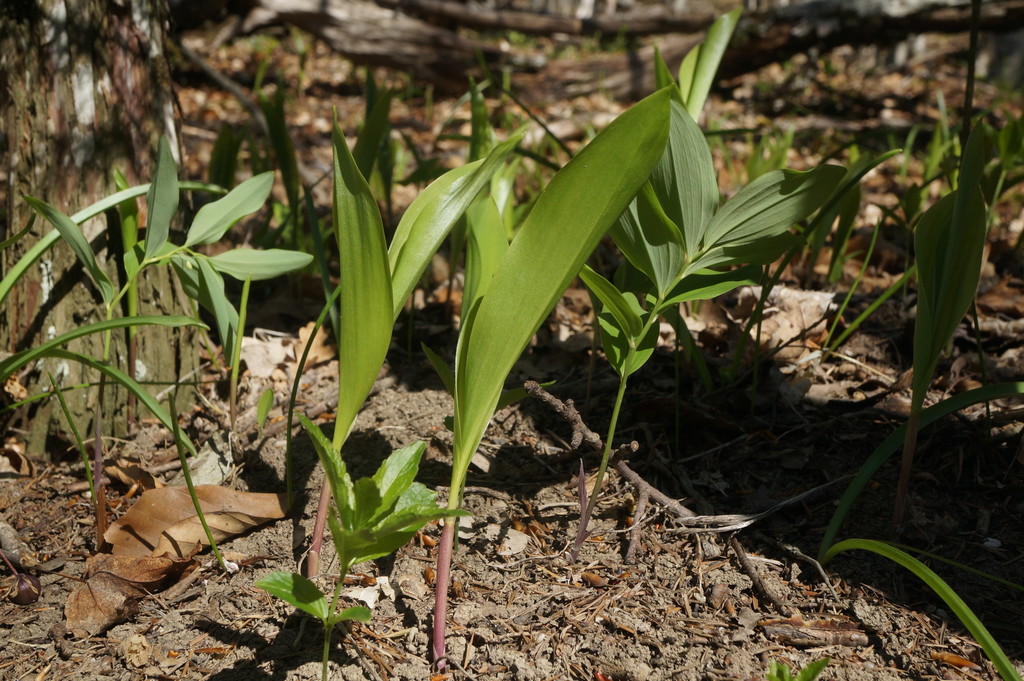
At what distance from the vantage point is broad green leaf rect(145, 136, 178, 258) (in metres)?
1.25

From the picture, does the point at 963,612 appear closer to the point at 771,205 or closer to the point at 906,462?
the point at 906,462

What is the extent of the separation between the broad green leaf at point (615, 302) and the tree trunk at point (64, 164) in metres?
1.07

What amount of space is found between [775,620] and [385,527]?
1.97 ft

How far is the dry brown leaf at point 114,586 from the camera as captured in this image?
1.11 metres

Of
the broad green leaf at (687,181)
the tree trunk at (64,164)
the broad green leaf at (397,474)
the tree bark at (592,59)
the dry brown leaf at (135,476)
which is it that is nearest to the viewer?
the broad green leaf at (397,474)

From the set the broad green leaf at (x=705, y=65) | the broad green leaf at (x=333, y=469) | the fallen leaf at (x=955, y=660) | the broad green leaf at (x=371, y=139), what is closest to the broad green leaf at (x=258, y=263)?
the broad green leaf at (x=371, y=139)

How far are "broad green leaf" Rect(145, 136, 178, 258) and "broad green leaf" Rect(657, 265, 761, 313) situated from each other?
83cm

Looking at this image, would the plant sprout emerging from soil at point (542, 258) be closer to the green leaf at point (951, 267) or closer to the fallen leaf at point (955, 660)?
the green leaf at point (951, 267)

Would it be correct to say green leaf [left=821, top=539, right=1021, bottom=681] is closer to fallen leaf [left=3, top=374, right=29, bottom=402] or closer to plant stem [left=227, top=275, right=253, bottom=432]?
plant stem [left=227, top=275, right=253, bottom=432]

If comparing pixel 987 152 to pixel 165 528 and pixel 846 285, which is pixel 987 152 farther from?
pixel 165 528

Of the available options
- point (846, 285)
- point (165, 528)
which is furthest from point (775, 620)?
point (846, 285)

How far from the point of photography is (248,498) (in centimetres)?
129

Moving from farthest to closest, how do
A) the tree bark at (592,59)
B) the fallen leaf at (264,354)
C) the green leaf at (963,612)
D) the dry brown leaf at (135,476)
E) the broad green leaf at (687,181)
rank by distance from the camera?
1. the tree bark at (592,59)
2. the fallen leaf at (264,354)
3. the dry brown leaf at (135,476)
4. the broad green leaf at (687,181)
5. the green leaf at (963,612)

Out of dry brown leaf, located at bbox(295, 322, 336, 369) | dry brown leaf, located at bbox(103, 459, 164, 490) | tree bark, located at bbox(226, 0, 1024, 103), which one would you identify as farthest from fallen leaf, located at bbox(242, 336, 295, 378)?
tree bark, located at bbox(226, 0, 1024, 103)
